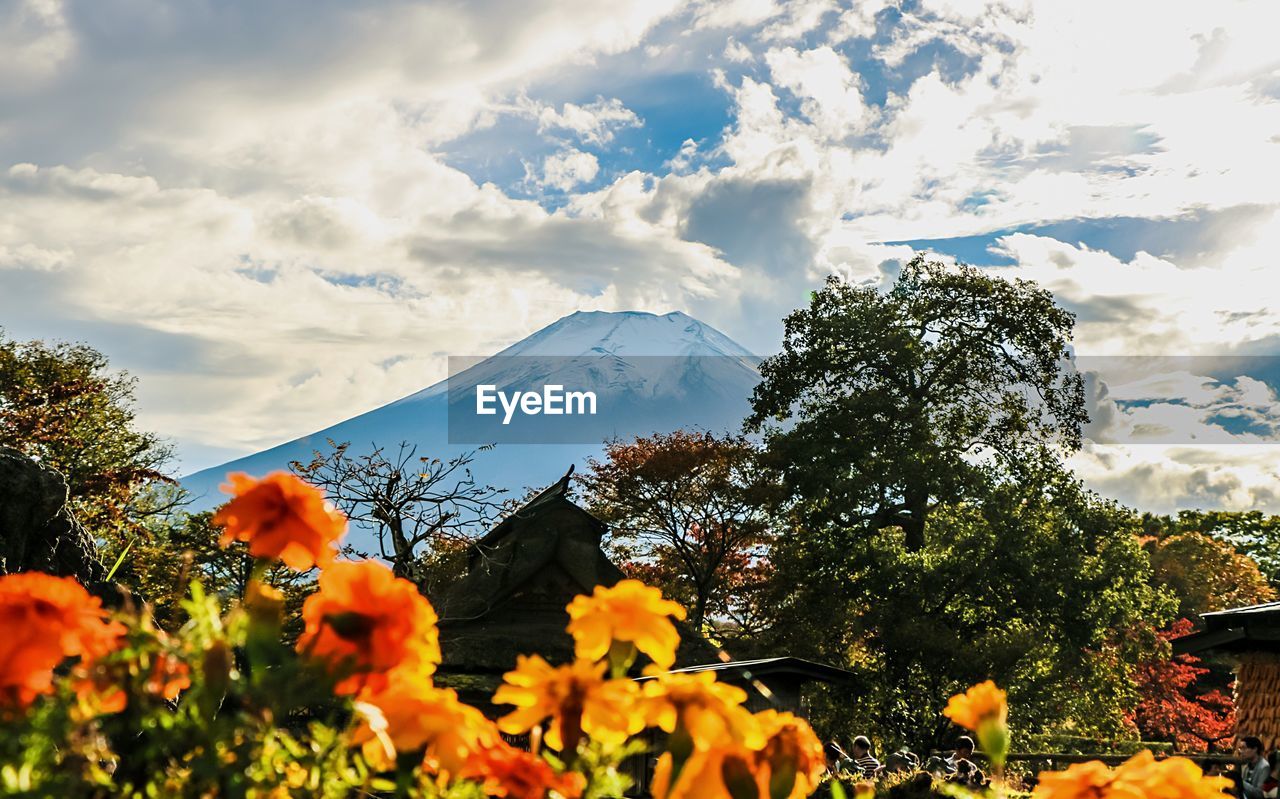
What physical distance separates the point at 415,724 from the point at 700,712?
13.5 inches

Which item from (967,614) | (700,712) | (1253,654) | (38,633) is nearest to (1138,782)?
(700,712)

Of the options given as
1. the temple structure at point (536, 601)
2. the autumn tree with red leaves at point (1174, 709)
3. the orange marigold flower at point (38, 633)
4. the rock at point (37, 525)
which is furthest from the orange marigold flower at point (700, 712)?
the autumn tree with red leaves at point (1174, 709)

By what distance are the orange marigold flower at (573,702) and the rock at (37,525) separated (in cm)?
416

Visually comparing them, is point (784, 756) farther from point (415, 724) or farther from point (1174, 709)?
point (1174, 709)

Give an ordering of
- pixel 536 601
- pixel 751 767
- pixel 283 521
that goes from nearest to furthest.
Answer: pixel 751 767 → pixel 283 521 → pixel 536 601

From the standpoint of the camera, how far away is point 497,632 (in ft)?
42.6

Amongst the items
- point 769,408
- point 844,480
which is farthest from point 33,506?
point 769,408

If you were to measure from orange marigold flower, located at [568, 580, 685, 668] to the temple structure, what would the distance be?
10691 millimetres

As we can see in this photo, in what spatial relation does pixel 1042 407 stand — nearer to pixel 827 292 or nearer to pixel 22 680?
pixel 827 292

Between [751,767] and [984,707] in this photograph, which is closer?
[751,767]

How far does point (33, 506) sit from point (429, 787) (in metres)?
4.49

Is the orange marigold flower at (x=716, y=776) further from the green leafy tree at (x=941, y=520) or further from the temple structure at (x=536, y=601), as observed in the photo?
the green leafy tree at (x=941, y=520)

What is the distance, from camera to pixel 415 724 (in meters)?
1.18

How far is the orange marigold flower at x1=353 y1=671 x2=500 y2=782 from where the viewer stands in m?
1.18
